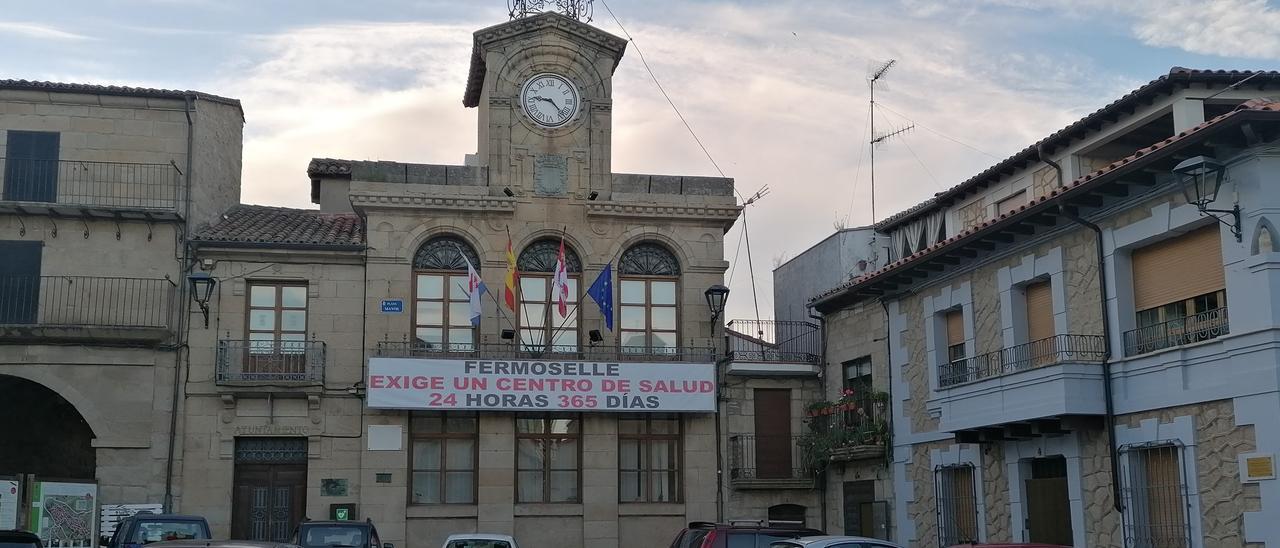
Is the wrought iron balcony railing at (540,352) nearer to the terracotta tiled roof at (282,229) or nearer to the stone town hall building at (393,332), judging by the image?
the stone town hall building at (393,332)

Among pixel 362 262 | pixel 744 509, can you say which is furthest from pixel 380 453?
pixel 744 509

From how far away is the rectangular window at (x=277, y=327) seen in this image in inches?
1032

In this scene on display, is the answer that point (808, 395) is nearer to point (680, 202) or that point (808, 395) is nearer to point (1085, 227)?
point (680, 202)

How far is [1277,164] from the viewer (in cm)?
1603

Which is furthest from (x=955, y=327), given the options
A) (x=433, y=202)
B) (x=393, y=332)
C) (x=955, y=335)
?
(x=393, y=332)

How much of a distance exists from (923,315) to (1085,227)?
5176 mm

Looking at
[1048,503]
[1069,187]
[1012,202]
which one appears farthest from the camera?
[1012,202]

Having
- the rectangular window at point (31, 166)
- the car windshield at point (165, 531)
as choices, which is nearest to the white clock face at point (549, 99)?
the rectangular window at point (31, 166)

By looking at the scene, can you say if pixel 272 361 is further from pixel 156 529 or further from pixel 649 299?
pixel 649 299

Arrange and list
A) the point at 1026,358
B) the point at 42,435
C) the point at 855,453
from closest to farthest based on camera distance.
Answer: the point at 1026,358 < the point at 855,453 < the point at 42,435

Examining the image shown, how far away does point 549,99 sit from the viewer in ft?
92.2

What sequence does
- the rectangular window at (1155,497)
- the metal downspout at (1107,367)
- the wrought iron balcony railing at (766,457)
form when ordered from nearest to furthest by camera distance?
the rectangular window at (1155,497) → the metal downspout at (1107,367) → the wrought iron balcony railing at (766,457)

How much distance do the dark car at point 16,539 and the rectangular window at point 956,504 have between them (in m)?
14.2

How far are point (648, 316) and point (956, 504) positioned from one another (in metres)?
7.92
